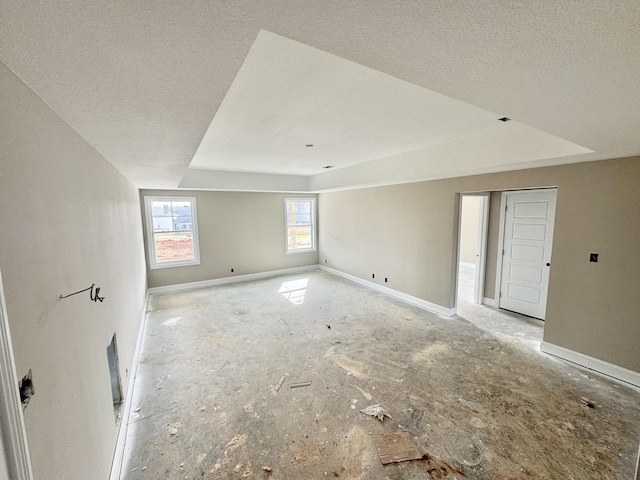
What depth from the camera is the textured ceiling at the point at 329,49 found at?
697mm

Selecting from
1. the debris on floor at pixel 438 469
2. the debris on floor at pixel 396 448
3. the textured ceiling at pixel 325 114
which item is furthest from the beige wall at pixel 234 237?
the debris on floor at pixel 438 469

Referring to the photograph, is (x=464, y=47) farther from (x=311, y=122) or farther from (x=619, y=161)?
(x=619, y=161)

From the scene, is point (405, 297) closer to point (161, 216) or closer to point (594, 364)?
point (594, 364)

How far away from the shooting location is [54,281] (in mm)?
1153

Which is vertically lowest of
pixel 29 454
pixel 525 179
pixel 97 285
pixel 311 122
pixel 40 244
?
pixel 29 454

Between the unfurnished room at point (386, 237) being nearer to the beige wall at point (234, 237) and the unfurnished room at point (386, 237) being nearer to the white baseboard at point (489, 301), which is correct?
the white baseboard at point (489, 301)

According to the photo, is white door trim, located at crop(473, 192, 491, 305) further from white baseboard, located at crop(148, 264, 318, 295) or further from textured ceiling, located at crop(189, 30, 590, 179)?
white baseboard, located at crop(148, 264, 318, 295)

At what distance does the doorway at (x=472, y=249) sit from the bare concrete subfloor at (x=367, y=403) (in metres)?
0.93

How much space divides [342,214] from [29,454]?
6182 millimetres

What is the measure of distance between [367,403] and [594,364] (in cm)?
258

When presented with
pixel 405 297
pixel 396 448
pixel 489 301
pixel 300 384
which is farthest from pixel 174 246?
pixel 489 301

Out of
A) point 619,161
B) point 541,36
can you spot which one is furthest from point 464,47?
point 619,161

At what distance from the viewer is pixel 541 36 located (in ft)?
2.77

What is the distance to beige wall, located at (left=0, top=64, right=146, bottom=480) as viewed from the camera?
87 cm
